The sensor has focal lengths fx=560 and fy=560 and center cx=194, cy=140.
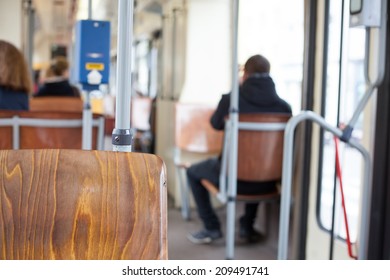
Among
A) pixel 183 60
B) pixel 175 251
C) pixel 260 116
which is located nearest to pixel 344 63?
pixel 260 116

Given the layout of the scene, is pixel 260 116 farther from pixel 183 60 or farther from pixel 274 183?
pixel 183 60

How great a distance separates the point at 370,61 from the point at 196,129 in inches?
91.9

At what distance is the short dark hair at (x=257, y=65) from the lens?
326cm

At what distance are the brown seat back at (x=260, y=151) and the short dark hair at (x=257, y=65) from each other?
0.26 metres

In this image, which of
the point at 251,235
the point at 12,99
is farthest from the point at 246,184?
the point at 12,99

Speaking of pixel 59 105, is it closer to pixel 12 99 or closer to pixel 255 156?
pixel 12 99

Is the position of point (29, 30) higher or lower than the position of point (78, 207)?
higher

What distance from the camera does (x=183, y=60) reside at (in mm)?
5230

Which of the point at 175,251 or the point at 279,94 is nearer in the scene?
the point at 279,94

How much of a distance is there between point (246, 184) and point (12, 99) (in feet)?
4.98

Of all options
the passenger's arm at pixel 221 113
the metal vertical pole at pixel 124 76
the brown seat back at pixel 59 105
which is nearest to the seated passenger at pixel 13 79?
the brown seat back at pixel 59 105

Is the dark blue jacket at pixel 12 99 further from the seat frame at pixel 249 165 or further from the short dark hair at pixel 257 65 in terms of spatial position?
the short dark hair at pixel 257 65

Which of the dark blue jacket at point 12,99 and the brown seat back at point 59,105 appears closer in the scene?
the dark blue jacket at point 12,99

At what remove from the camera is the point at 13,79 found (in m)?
3.19
